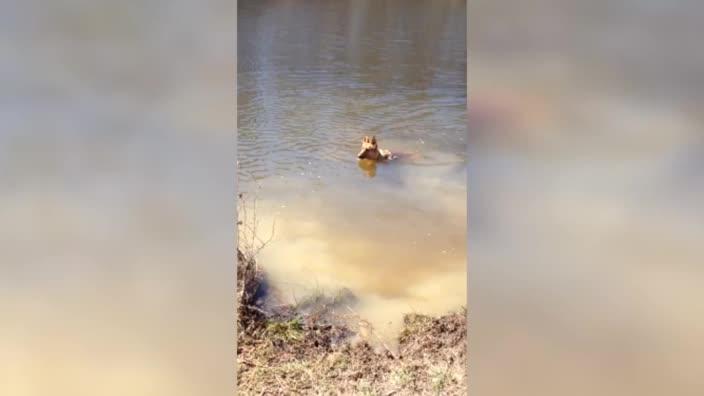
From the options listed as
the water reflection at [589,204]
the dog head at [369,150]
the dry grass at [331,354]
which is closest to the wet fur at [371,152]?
the dog head at [369,150]

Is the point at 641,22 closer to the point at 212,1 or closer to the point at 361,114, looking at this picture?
the point at 361,114

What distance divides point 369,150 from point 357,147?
0.04m

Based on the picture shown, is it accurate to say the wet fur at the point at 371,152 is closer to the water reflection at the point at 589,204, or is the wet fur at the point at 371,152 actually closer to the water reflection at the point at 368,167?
the water reflection at the point at 368,167

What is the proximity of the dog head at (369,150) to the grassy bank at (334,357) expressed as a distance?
1.64 feet

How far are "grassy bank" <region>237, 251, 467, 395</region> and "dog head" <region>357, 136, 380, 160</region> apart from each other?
499 mm

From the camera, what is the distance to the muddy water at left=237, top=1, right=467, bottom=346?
204 centimetres

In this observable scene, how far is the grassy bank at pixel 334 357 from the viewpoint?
6.63 ft

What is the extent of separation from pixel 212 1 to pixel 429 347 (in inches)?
53.3

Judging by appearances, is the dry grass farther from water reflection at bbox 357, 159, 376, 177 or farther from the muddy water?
water reflection at bbox 357, 159, 376, 177

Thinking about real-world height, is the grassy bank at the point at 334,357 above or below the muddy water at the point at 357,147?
below

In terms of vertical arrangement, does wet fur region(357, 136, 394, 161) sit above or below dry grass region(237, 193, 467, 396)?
above

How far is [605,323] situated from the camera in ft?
6.53

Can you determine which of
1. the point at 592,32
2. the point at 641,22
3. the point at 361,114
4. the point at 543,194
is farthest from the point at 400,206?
the point at 641,22

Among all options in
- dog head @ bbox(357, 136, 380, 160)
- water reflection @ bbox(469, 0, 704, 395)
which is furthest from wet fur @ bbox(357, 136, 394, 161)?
water reflection @ bbox(469, 0, 704, 395)
